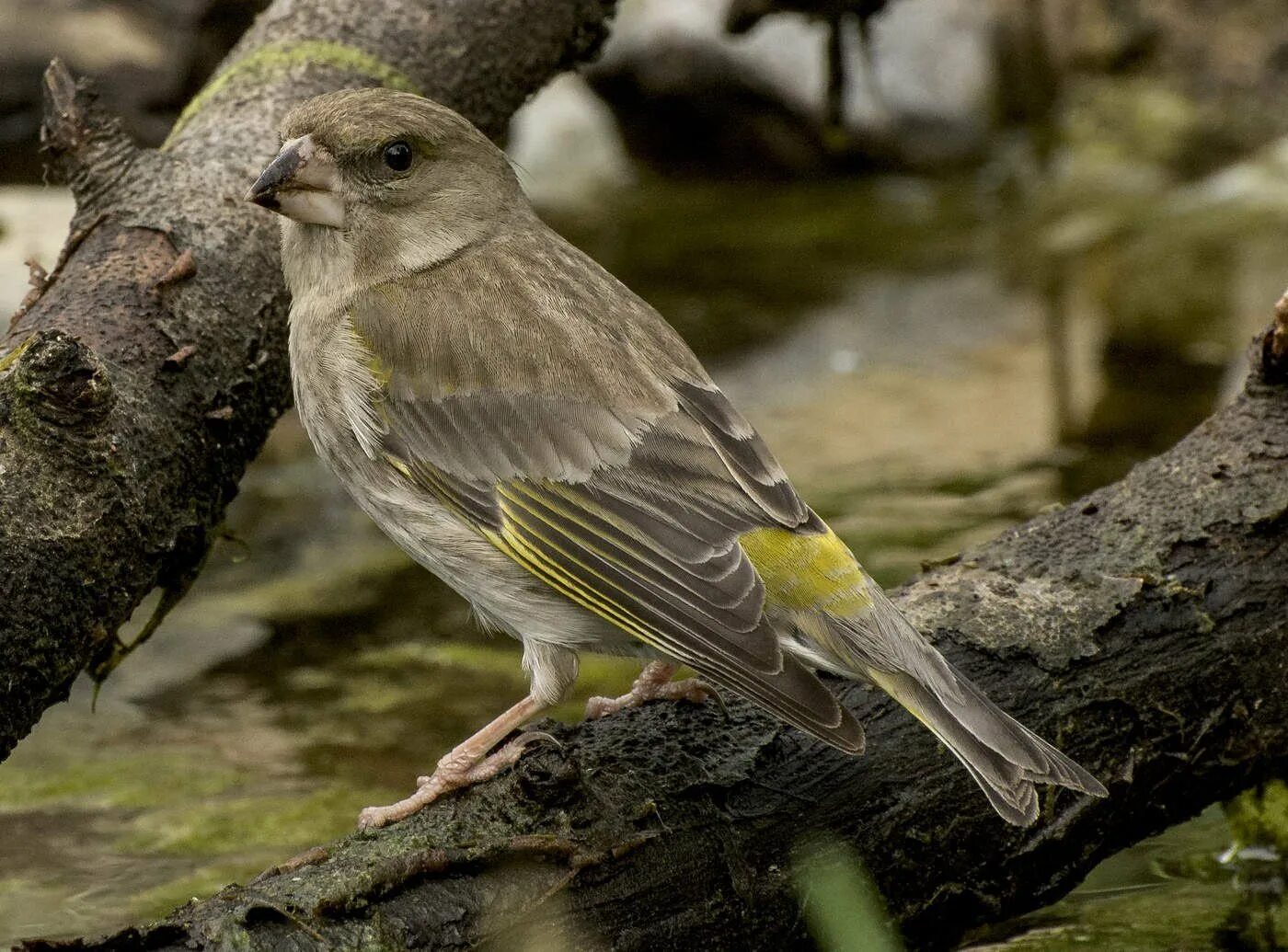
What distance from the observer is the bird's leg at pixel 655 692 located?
3.68 metres

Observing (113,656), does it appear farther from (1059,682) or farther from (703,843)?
(1059,682)

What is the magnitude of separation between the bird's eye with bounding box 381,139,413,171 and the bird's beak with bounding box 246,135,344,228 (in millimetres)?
130

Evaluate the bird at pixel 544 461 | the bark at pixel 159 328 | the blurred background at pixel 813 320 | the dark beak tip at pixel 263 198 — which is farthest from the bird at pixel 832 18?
the dark beak tip at pixel 263 198

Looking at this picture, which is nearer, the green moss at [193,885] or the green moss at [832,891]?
the green moss at [832,891]

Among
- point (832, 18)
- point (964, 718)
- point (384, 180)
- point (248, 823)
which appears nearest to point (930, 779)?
point (964, 718)

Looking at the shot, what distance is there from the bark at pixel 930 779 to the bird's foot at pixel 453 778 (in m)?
0.10

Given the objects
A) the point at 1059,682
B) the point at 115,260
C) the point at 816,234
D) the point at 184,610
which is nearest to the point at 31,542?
the point at 115,260

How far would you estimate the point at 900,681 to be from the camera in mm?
3361

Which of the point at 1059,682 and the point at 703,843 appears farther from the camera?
the point at 1059,682

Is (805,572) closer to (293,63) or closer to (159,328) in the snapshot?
(159,328)

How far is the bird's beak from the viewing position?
153 inches

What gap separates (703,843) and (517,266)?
151 centimetres

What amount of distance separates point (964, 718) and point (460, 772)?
3.31 feet

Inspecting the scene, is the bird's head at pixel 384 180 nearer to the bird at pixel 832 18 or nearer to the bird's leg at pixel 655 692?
the bird's leg at pixel 655 692
